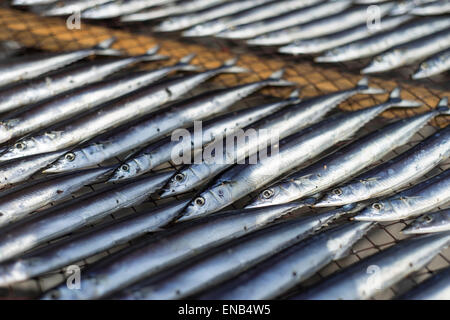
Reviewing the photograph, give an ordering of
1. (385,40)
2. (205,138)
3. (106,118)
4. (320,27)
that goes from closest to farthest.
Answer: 1. (205,138)
2. (106,118)
3. (385,40)
4. (320,27)

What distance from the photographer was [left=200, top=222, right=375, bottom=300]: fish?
211 cm

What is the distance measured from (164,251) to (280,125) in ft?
4.27

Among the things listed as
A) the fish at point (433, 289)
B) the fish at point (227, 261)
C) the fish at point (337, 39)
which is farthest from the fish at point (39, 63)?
the fish at point (433, 289)

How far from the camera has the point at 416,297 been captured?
2.13 meters

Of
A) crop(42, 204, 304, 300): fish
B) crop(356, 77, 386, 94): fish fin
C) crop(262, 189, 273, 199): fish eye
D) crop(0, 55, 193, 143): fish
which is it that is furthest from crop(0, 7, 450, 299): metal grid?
crop(0, 55, 193, 143): fish

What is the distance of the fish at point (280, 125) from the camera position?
2.79 meters

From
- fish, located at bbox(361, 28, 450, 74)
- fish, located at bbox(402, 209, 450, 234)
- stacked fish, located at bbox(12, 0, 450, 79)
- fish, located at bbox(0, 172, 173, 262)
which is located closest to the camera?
fish, located at bbox(0, 172, 173, 262)

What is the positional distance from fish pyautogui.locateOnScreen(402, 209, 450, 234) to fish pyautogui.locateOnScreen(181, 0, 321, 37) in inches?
105

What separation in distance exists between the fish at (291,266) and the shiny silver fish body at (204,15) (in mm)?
2788

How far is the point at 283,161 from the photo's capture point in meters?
2.93

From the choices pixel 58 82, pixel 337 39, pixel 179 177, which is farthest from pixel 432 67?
pixel 58 82

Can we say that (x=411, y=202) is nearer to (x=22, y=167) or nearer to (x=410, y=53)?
(x=410, y=53)

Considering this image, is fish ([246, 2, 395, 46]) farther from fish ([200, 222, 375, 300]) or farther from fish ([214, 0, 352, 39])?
fish ([200, 222, 375, 300])

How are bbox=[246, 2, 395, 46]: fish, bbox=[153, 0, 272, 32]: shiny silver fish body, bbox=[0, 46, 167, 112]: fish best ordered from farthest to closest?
1. bbox=[153, 0, 272, 32]: shiny silver fish body
2. bbox=[246, 2, 395, 46]: fish
3. bbox=[0, 46, 167, 112]: fish
